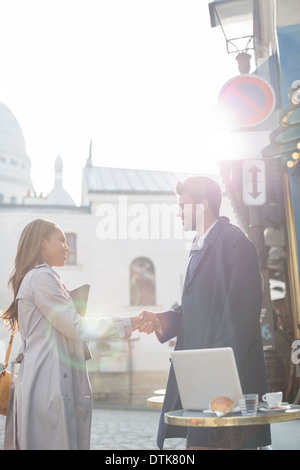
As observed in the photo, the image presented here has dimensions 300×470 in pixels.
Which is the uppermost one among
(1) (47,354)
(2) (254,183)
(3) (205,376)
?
(2) (254,183)

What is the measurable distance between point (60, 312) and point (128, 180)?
27.6 meters

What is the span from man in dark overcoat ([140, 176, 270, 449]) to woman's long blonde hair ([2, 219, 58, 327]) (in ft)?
2.85

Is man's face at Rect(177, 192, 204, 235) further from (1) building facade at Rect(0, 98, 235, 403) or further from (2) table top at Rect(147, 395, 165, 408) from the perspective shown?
(1) building facade at Rect(0, 98, 235, 403)

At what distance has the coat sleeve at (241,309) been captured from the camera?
308 cm

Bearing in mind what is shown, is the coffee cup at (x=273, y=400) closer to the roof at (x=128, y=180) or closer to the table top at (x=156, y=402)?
the table top at (x=156, y=402)

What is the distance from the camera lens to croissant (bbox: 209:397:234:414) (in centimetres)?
267

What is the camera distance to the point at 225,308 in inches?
123

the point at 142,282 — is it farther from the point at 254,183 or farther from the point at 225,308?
the point at 225,308

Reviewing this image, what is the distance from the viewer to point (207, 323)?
329 cm

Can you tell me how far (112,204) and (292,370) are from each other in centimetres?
2275

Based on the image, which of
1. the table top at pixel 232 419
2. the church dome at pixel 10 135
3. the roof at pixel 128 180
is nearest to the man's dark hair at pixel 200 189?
the table top at pixel 232 419

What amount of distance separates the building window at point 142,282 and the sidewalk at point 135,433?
918 cm

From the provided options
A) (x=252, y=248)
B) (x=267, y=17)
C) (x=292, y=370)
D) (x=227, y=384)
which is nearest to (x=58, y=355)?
(x=227, y=384)
